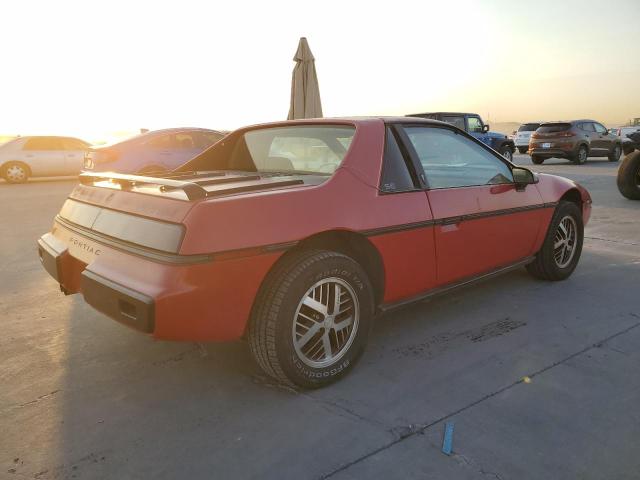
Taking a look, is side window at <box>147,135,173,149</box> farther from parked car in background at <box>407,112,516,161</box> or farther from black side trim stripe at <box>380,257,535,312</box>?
black side trim stripe at <box>380,257,535,312</box>

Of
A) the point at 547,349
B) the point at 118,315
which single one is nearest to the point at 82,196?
the point at 118,315

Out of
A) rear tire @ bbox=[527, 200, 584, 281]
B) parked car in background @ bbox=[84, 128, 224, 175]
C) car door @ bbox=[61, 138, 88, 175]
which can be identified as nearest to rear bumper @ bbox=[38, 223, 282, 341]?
rear tire @ bbox=[527, 200, 584, 281]

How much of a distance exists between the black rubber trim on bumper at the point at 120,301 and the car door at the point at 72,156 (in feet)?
43.0

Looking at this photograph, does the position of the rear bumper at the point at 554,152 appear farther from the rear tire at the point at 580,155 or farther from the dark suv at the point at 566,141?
the rear tire at the point at 580,155

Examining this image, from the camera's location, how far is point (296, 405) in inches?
100

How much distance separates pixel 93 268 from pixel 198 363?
817mm

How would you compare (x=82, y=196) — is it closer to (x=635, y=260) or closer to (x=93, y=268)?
(x=93, y=268)

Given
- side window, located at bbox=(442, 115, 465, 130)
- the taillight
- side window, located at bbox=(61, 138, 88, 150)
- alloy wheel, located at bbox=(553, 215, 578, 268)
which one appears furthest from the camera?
side window, located at bbox=(442, 115, 465, 130)

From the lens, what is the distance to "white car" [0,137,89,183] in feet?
45.0

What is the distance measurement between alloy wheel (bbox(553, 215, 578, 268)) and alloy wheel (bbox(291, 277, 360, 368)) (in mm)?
2394

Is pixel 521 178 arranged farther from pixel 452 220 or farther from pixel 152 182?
pixel 152 182

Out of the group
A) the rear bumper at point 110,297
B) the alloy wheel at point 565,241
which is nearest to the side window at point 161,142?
the rear bumper at point 110,297

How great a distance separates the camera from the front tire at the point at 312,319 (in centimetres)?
249

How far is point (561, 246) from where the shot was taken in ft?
14.7
